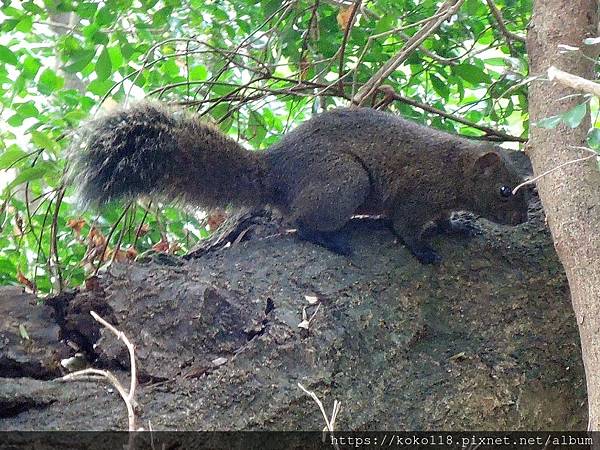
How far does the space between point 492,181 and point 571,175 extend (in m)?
Answer: 1.77

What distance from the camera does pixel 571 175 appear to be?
221cm

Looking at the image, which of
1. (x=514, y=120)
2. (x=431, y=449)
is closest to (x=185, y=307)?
(x=431, y=449)

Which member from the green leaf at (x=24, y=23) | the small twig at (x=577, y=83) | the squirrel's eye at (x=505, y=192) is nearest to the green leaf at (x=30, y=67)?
the green leaf at (x=24, y=23)

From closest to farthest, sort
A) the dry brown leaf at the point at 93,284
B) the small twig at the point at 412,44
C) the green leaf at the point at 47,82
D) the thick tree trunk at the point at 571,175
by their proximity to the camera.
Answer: the thick tree trunk at the point at 571,175 < the dry brown leaf at the point at 93,284 < the small twig at the point at 412,44 < the green leaf at the point at 47,82

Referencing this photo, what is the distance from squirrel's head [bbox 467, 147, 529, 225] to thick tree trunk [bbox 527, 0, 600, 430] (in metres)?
1.26

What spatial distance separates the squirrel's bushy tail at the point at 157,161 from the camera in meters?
3.11

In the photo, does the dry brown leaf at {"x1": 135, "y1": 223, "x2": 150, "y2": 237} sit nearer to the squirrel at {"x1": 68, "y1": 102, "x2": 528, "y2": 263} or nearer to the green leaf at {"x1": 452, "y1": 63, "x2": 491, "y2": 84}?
the squirrel at {"x1": 68, "y1": 102, "x2": 528, "y2": 263}

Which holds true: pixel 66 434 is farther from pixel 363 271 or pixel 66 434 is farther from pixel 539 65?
pixel 539 65

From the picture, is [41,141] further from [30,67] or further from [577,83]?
[577,83]

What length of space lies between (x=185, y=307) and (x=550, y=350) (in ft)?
4.09

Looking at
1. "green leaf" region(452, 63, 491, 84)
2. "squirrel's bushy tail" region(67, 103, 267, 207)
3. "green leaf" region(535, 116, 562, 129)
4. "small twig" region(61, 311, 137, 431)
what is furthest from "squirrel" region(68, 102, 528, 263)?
"small twig" region(61, 311, 137, 431)

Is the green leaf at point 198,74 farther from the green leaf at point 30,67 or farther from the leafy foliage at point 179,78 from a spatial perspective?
the green leaf at point 30,67

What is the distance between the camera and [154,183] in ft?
10.6

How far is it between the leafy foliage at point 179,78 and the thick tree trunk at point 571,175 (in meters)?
0.84
